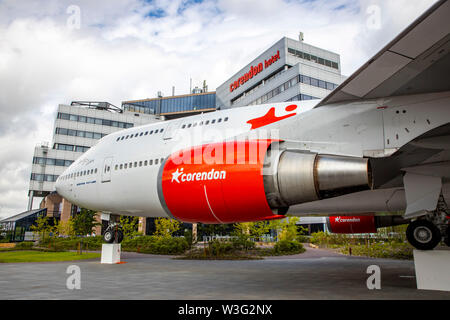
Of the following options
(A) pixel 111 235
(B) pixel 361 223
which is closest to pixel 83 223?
(A) pixel 111 235

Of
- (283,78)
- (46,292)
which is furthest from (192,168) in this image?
(283,78)

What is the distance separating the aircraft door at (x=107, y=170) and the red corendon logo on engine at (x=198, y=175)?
22.6ft

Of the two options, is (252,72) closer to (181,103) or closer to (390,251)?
(181,103)

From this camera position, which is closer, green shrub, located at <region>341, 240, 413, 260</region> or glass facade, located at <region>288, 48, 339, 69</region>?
green shrub, located at <region>341, 240, 413, 260</region>

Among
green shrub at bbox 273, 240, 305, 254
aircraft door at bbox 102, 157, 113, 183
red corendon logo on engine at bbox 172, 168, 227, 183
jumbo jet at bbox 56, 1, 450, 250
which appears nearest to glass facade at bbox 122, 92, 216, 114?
green shrub at bbox 273, 240, 305, 254

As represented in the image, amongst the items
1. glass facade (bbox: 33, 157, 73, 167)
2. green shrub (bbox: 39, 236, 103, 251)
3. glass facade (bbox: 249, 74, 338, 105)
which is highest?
glass facade (bbox: 249, 74, 338, 105)

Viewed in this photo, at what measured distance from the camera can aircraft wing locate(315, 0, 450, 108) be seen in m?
4.51

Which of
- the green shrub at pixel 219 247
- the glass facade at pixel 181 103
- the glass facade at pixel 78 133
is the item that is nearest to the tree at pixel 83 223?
the green shrub at pixel 219 247

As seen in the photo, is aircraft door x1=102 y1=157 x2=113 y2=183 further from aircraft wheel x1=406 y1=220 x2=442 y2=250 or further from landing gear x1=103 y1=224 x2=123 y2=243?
aircraft wheel x1=406 y1=220 x2=442 y2=250

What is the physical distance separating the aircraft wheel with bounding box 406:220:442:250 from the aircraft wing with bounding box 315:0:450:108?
3.03 metres

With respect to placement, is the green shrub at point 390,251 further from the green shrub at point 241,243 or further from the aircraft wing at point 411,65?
the aircraft wing at point 411,65

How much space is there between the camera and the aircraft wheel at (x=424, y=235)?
6.90 metres

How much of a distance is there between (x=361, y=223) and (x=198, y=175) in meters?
9.91

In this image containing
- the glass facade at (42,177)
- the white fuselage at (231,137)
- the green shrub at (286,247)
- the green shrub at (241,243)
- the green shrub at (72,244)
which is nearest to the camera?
the white fuselage at (231,137)
